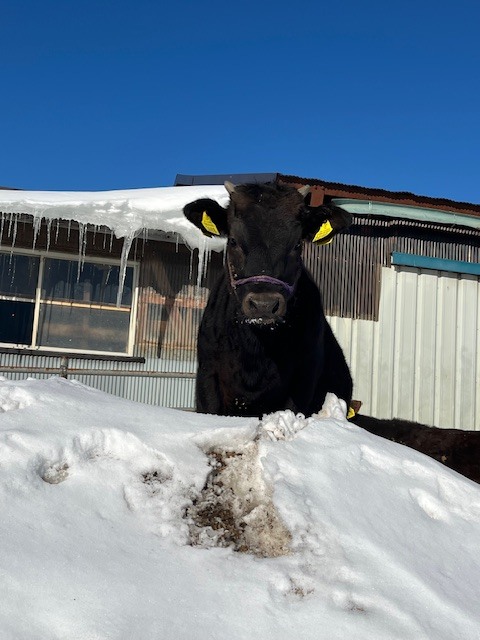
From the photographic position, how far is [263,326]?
13.7 feet

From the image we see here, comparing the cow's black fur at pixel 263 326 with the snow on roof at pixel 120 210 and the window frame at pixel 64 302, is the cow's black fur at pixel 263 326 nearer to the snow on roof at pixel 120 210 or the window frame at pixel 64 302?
the snow on roof at pixel 120 210

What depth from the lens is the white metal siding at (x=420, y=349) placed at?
32.8 ft

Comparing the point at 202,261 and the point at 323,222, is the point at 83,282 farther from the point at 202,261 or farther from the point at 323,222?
the point at 323,222

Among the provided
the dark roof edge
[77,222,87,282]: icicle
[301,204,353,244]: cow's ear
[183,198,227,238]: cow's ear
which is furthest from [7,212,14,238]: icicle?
[301,204,353,244]: cow's ear

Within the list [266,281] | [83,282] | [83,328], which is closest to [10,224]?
[83,282]

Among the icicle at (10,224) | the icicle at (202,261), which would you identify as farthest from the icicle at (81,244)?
the icicle at (202,261)

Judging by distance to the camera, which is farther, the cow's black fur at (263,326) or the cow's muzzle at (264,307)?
the cow's black fur at (263,326)

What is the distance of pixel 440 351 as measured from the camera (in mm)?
10430

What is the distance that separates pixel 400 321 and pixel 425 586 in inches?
357

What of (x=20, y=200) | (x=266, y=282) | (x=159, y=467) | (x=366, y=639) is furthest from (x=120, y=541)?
(x=20, y=200)

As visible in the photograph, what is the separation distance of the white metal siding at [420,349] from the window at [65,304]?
3.79 metres

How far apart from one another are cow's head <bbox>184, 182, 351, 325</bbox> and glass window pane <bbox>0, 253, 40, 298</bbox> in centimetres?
534

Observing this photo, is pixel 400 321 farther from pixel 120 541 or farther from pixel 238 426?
pixel 120 541

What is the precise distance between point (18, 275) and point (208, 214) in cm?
562
